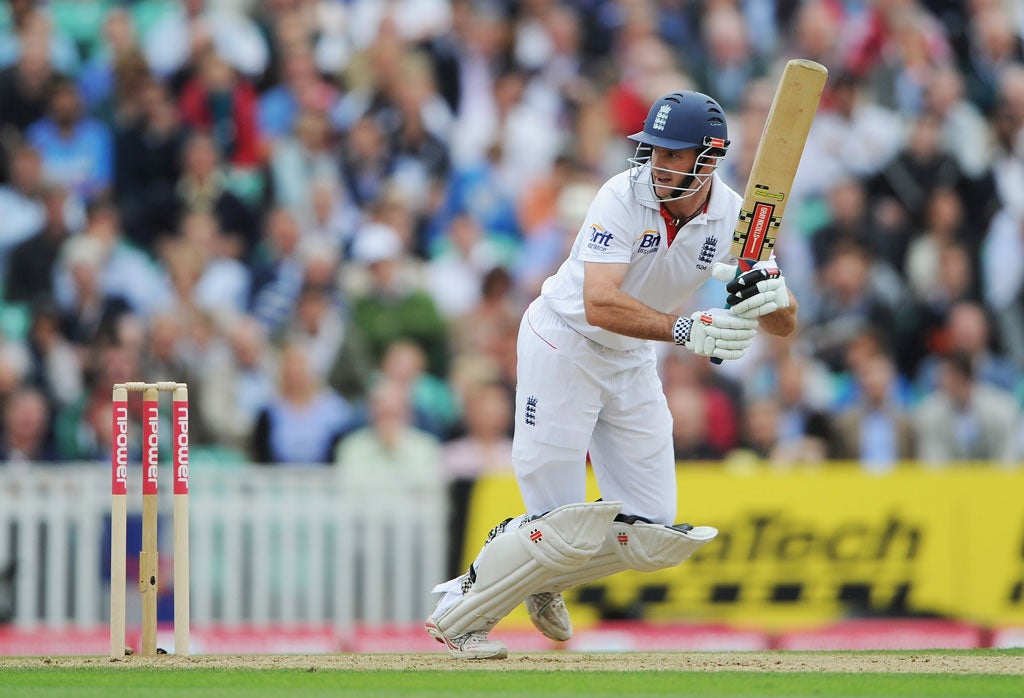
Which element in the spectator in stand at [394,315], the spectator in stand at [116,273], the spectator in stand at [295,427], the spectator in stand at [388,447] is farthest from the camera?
the spectator in stand at [116,273]

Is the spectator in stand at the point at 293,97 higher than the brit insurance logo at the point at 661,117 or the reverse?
higher

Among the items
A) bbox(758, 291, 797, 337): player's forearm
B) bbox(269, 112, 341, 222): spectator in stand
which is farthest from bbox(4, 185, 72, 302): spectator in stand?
bbox(758, 291, 797, 337): player's forearm

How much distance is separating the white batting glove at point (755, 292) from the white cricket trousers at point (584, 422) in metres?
0.71

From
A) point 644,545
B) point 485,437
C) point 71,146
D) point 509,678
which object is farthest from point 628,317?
point 71,146

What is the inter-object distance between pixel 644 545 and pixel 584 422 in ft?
1.82

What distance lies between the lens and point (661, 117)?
6.80m

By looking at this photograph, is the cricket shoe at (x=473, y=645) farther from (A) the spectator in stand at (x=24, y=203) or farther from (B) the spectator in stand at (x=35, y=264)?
(A) the spectator in stand at (x=24, y=203)

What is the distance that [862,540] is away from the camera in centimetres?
999

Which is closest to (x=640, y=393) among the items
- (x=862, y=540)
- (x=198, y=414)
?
(x=862, y=540)

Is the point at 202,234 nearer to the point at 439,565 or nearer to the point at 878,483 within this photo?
the point at 439,565

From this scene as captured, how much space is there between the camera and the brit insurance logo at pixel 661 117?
267 inches

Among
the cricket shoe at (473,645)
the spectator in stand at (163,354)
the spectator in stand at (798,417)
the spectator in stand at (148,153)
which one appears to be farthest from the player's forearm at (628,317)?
the spectator in stand at (148,153)

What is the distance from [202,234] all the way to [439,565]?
3339mm

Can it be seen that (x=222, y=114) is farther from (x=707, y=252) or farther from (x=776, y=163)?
(x=776, y=163)
